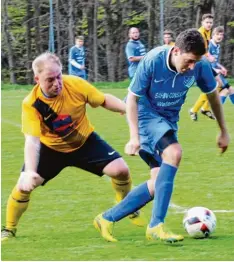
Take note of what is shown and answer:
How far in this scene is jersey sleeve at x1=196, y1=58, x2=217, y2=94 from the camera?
243 inches

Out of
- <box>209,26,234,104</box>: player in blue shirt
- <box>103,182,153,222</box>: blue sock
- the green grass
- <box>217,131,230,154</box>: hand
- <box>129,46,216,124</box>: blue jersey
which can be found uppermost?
<box>129,46,216,124</box>: blue jersey

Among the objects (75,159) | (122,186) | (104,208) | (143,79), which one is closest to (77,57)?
(104,208)

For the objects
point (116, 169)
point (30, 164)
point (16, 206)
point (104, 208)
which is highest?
point (30, 164)

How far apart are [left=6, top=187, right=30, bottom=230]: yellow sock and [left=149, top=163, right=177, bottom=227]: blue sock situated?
3.50ft

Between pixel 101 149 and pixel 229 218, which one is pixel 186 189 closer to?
pixel 229 218

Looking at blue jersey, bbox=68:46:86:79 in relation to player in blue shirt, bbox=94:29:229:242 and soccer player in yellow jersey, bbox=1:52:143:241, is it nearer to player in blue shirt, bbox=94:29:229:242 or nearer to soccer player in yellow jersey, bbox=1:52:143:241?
soccer player in yellow jersey, bbox=1:52:143:241

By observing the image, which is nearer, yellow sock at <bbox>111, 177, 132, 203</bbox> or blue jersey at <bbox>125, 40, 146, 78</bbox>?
yellow sock at <bbox>111, 177, 132, 203</bbox>

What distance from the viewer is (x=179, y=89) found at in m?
6.20

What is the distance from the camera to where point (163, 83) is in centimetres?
612

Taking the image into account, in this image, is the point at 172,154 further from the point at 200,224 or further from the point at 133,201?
the point at 200,224

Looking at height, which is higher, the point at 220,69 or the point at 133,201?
the point at 133,201

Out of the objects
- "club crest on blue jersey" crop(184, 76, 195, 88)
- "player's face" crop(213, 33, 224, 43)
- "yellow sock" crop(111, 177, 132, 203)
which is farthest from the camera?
"player's face" crop(213, 33, 224, 43)

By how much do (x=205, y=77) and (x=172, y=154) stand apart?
64 cm

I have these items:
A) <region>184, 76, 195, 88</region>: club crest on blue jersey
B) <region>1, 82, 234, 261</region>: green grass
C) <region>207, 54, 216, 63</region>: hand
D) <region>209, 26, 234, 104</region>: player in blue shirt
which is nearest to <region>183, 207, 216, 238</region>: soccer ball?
<region>1, 82, 234, 261</region>: green grass
